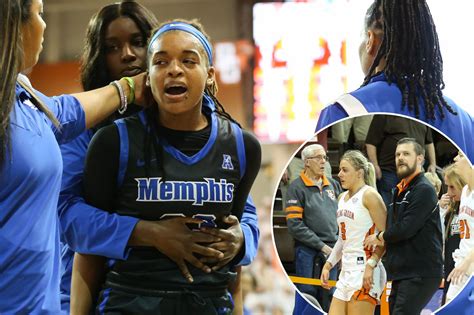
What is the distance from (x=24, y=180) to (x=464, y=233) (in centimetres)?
77

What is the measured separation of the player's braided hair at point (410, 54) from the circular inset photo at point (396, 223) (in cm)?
7

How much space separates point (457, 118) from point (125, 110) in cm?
64

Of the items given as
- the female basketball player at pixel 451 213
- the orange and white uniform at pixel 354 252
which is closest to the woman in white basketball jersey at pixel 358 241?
the orange and white uniform at pixel 354 252

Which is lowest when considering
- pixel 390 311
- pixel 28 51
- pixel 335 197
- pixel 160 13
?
pixel 390 311

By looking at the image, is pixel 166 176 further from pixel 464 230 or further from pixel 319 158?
Answer: pixel 464 230

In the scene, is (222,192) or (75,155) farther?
(75,155)

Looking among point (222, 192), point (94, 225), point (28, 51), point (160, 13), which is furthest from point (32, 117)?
point (160, 13)

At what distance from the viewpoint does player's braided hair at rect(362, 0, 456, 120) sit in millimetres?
1611

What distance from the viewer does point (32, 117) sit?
1434 mm

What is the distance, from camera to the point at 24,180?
4.50ft

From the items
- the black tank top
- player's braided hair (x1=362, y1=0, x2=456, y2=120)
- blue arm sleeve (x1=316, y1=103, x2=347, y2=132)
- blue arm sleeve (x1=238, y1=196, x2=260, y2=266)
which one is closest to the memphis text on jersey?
the black tank top

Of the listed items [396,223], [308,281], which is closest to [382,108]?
[396,223]

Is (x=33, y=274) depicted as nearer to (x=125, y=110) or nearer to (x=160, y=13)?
(x=125, y=110)

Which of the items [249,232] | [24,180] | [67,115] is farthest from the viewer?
[249,232]
